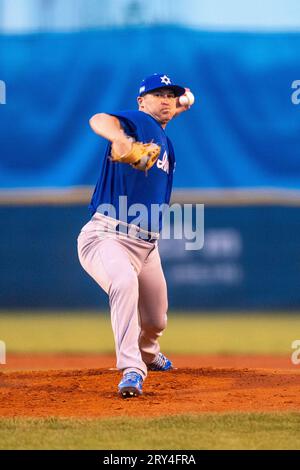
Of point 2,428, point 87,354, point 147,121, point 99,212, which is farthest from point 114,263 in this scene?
point 87,354

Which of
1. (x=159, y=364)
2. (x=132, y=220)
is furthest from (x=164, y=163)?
(x=159, y=364)

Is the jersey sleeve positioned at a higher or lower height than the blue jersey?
higher

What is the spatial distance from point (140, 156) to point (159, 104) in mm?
681

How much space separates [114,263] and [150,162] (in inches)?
20.6

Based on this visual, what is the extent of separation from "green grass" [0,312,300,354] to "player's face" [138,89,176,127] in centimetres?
237

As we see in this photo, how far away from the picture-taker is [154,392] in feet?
15.7

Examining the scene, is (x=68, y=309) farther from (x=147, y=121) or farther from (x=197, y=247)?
(x=147, y=121)

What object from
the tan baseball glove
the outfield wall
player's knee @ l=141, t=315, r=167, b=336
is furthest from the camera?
the outfield wall

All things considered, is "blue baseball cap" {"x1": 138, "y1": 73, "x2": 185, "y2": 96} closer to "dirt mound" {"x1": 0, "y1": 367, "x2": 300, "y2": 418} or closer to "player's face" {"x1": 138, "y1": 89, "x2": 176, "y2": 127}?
"player's face" {"x1": 138, "y1": 89, "x2": 176, "y2": 127}

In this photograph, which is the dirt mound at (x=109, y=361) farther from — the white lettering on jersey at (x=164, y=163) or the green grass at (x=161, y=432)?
the green grass at (x=161, y=432)

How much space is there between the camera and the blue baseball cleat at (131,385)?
4.52 meters

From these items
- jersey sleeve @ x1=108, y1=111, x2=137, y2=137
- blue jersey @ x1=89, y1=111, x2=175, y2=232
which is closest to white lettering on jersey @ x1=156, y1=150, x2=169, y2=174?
blue jersey @ x1=89, y1=111, x2=175, y2=232

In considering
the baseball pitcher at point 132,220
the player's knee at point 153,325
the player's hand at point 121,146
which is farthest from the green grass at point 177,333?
the player's hand at point 121,146

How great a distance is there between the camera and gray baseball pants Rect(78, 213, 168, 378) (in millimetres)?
4574
